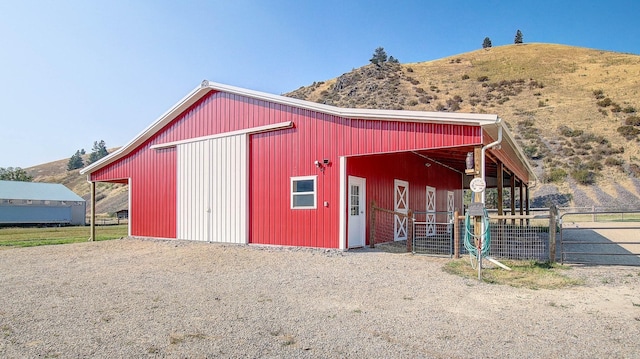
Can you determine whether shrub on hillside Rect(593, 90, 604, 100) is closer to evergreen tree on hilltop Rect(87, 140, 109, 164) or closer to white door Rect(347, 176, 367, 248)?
white door Rect(347, 176, 367, 248)

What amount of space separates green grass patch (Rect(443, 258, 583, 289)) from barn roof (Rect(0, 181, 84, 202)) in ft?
125

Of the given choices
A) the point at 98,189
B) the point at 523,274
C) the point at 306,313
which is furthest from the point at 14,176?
the point at 523,274

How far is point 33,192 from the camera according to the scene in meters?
36.0

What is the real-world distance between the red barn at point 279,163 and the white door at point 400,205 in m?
0.03

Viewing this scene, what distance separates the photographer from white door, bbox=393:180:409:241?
13258 millimetres

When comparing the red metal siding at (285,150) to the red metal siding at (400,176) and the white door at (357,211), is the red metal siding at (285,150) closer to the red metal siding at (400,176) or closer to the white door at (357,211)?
the red metal siding at (400,176)

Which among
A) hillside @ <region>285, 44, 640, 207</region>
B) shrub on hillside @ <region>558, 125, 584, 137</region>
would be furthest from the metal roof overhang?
shrub on hillside @ <region>558, 125, 584, 137</region>

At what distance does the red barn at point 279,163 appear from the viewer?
9.52 metres

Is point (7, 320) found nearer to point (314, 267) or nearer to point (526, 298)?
point (314, 267)

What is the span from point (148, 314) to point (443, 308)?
358cm

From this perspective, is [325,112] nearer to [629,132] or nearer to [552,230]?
[552,230]

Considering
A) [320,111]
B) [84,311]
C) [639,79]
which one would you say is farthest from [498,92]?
[84,311]

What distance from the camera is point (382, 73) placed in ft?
183

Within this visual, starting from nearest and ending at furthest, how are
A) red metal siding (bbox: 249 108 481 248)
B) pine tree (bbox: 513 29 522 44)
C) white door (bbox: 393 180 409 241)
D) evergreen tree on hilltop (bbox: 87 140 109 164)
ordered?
1. red metal siding (bbox: 249 108 481 248)
2. white door (bbox: 393 180 409 241)
3. pine tree (bbox: 513 29 522 44)
4. evergreen tree on hilltop (bbox: 87 140 109 164)
